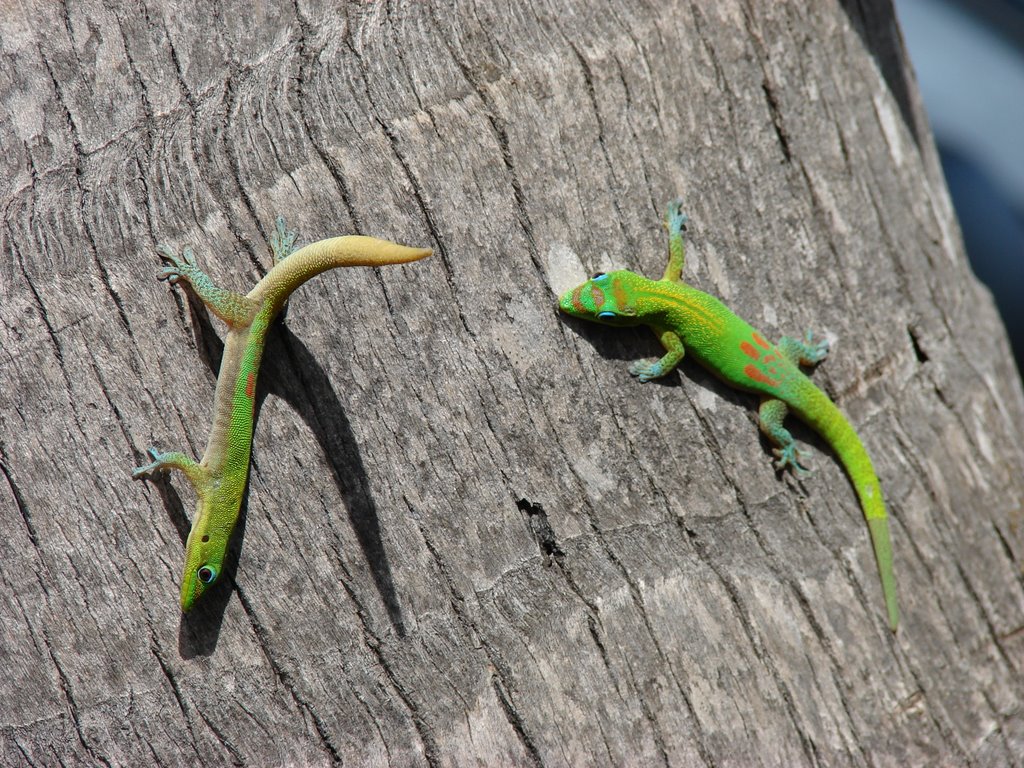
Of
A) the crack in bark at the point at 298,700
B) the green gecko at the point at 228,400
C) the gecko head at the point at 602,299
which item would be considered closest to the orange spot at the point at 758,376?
the gecko head at the point at 602,299

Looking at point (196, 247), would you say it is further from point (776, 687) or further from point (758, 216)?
point (776, 687)

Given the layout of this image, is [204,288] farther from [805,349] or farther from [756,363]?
[805,349]

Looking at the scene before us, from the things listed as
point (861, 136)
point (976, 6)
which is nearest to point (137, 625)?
point (861, 136)

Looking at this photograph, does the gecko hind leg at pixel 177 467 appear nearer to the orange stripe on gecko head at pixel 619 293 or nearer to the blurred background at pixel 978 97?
the orange stripe on gecko head at pixel 619 293

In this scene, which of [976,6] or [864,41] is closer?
[864,41]

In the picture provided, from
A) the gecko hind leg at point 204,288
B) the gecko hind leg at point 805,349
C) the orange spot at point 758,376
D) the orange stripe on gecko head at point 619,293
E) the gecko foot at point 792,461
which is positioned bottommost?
the gecko foot at point 792,461

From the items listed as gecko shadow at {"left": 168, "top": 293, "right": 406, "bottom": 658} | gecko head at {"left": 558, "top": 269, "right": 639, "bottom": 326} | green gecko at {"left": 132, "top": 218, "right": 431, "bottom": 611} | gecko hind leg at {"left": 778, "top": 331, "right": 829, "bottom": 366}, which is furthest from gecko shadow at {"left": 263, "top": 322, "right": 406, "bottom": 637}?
gecko hind leg at {"left": 778, "top": 331, "right": 829, "bottom": 366}
